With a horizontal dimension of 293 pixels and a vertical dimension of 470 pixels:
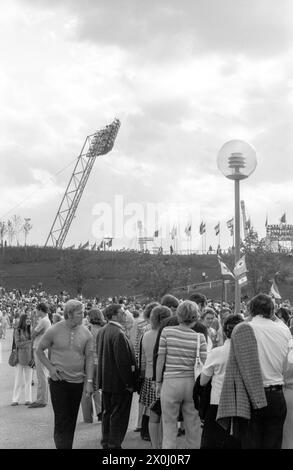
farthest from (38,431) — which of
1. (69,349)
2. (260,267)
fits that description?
(260,267)

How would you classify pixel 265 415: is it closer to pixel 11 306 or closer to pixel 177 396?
pixel 177 396

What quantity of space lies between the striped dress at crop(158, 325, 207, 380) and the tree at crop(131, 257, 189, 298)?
218 feet

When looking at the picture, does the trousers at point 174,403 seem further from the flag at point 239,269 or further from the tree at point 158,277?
the tree at point 158,277

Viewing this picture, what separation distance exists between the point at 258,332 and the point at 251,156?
4.91 metres

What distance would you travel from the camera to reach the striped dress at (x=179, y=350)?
6.81 metres

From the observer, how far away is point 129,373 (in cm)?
775

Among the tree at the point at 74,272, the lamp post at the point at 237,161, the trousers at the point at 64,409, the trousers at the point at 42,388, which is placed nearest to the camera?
the trousers at the point at 64,409

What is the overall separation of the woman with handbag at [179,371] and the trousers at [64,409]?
0.93 m

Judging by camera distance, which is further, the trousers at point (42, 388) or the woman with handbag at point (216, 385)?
the trousers at point (42, 388)

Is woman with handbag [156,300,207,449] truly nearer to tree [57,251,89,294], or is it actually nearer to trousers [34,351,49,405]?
trousers [34,351,49,405]

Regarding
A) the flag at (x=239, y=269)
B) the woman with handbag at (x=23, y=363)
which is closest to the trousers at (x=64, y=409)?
the woman with handbag at (x=23, y=363)

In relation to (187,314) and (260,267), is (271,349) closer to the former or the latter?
(187,314)
